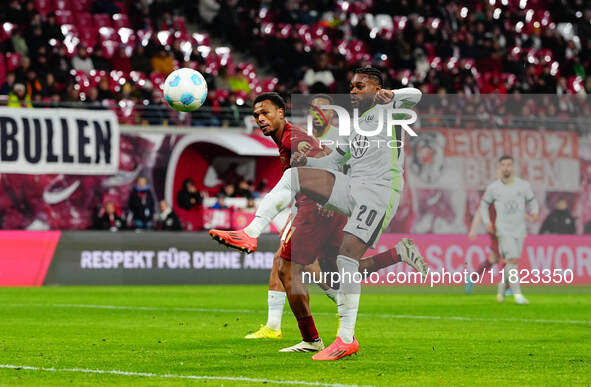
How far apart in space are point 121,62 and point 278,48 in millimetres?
5067

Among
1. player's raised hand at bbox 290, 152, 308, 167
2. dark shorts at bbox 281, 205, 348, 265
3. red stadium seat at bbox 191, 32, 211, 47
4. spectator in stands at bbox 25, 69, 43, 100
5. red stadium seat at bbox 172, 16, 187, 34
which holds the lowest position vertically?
dark shorts at bbox 281, 205, 348, 265

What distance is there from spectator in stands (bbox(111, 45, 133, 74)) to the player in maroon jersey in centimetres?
1492

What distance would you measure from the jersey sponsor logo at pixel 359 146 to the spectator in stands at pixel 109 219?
1227 centimetres

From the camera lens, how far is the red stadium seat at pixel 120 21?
25.4 metres

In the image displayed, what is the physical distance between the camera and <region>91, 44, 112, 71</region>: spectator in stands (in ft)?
76.8

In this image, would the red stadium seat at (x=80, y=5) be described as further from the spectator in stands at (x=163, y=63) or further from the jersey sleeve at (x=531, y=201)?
the jersey sleeve at (x=531, y=201)

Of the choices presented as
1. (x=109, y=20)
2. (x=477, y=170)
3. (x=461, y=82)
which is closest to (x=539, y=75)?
(x=461, y=82)

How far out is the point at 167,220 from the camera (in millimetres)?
21188

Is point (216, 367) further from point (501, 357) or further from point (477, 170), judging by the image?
point (477, 170)

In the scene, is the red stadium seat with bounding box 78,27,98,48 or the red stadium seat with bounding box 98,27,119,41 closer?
the red stadium seat with bounding box 78,27,98,48

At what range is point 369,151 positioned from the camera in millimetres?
9047

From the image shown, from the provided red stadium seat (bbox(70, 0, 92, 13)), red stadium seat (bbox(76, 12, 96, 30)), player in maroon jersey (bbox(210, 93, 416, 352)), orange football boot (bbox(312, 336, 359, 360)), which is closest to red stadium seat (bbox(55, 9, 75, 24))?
red stadium seat (bbox(76, 12, 96, 30))

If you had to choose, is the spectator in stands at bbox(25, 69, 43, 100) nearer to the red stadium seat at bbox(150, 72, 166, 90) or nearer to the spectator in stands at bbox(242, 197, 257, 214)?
the red stadium seat at bbox(150, 72, 166, 90)

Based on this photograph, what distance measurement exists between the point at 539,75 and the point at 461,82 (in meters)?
2.81
